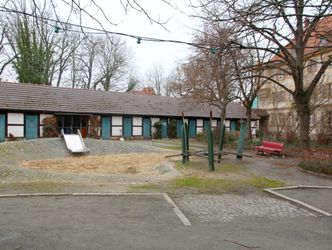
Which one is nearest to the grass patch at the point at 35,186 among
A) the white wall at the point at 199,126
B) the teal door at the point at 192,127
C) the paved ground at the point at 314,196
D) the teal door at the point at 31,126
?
the paved ground at the point at 314,196

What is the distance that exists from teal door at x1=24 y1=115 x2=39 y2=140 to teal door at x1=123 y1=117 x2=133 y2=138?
885 cm

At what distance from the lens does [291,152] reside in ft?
70.8

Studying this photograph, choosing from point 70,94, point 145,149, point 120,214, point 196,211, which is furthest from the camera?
point 70,94

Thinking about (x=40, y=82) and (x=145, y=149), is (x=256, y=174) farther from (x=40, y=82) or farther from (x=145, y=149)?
(x=40, y=82)

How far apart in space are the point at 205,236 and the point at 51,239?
7.65 feet

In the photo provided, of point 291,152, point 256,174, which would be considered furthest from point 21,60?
point 256,174

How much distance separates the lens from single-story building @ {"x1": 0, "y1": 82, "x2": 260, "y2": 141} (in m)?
30.7

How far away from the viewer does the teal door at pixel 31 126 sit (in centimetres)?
3097

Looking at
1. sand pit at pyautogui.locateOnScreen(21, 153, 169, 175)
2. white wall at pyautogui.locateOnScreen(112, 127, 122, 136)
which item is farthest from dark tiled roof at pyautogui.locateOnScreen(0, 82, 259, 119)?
sand pit at pyautogui.locateOnScreen(21, 153, 169, 175)

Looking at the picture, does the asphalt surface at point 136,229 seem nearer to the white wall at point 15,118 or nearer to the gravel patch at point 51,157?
the gravel patch at point 51,157

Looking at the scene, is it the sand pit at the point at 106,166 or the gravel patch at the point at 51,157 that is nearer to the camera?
the gravel patch at the point at 51,157

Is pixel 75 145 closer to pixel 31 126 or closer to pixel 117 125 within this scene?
pixel 31 126

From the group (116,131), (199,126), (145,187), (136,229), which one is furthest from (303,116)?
(199,126)

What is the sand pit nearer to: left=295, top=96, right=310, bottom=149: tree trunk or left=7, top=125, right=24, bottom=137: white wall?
left=295, top=96, right=310, bottom=149: tree trunk
